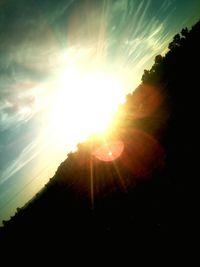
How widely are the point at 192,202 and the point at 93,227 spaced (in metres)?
13.5

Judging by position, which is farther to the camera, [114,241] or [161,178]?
[161,178]

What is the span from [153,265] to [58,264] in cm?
1345

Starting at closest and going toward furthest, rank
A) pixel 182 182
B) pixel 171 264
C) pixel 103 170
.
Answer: pixel 171 264 < pixel 182 182 < pixel 103 170

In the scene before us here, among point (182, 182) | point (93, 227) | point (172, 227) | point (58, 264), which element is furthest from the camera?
point (93, 227)

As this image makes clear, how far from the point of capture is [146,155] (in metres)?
34.6

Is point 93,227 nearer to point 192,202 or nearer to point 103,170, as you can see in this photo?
point 192,202

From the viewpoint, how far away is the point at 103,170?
42.1 meters

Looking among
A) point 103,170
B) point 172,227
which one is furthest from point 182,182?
point 103,170

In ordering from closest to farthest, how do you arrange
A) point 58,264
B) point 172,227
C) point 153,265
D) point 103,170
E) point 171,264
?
point 171,264 < point 153,265 < point 172,227 < point 58,264 < point 103,170

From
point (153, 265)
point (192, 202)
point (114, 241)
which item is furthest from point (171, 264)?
point (114, 241)

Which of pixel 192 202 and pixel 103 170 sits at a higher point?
pixel 103 170

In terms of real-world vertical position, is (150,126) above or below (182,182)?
above

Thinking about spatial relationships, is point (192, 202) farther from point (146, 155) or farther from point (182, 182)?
point (146, 155)

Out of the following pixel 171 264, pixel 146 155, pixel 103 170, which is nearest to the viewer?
pixel 171 264
